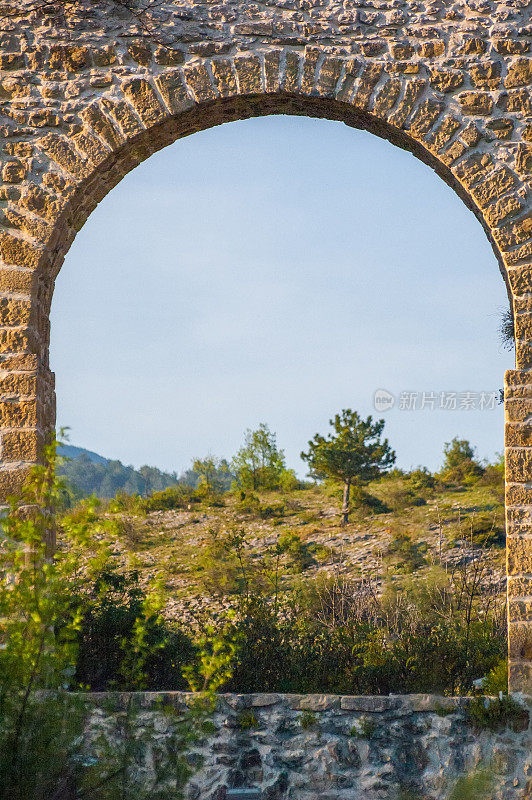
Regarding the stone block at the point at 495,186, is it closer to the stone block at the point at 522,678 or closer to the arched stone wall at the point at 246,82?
the arched stone wall at the point at 246,82

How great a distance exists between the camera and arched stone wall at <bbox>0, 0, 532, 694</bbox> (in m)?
4.67

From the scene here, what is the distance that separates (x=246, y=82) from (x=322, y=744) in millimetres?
3766

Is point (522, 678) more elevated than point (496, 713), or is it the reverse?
Result: point (522, 678)

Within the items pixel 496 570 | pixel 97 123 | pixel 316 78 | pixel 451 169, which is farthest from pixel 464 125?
pixel 496 570

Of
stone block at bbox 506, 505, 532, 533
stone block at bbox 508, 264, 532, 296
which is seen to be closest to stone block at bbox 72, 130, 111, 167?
stone block at bbox 508, 264, 532, 296

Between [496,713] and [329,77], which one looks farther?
[329,77]

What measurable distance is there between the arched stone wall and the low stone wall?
1.87 metres

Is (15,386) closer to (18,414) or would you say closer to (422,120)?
(18,414)

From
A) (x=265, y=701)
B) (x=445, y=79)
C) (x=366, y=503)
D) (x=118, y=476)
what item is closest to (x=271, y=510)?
(x=366, y=503)

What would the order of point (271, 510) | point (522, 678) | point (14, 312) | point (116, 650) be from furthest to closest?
point (271, 510), point (116, 650), point (14, 312), point (522, 678)

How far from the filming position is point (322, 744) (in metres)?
4.64

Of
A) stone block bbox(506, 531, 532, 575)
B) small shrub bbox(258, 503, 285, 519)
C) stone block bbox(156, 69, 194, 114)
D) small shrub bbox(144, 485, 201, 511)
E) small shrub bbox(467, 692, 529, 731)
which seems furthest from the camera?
small shrub bbox(144, 485, 201, 511)

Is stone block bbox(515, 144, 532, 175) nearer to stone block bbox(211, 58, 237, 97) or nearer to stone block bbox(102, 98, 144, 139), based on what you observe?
stone block bbox(211, 58, 237, 97)

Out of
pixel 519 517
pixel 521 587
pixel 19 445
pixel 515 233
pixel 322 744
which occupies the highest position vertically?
pixel 515 233
